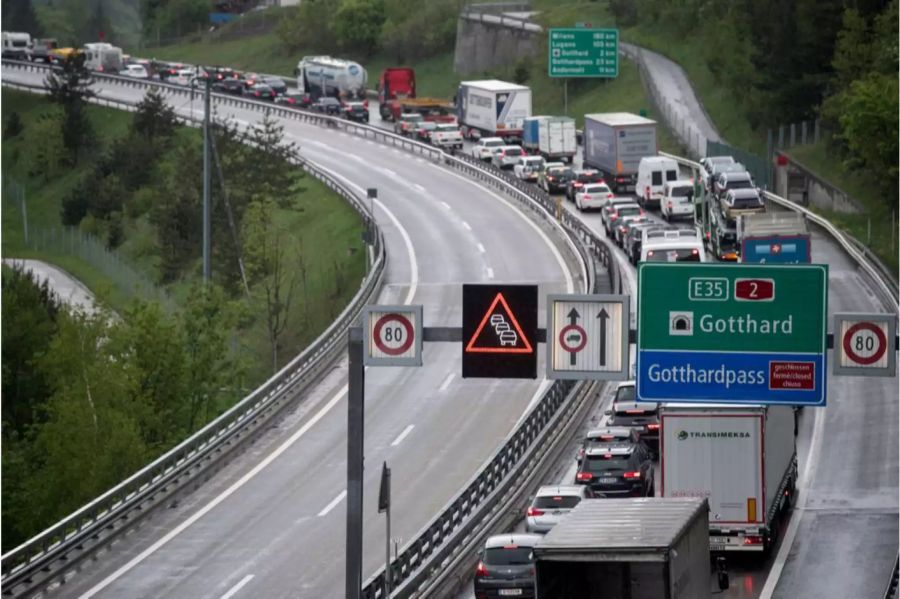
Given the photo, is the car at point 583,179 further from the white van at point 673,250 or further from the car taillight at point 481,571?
the car taillight at point 481,571

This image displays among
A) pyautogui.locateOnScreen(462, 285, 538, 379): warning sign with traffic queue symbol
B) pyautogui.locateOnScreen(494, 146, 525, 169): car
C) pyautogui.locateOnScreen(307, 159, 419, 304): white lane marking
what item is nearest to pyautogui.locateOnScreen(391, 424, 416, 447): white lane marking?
pyautogui.locateOnScreen(307, 159, 419, 304): white lane marking

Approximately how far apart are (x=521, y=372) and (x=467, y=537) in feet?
31.1

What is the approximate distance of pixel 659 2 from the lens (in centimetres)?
13562

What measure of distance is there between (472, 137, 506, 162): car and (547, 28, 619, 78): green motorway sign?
501 centimetres

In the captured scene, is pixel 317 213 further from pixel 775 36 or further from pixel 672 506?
pixel 672 506

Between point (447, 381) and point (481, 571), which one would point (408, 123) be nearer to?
point (447, 381)

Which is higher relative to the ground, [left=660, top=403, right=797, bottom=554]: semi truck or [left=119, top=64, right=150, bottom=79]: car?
[left=119, top=64, right=150, bottom=79]: car

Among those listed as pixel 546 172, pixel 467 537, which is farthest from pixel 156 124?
pixel 467 537

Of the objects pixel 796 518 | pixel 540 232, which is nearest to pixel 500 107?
pixel 540 232

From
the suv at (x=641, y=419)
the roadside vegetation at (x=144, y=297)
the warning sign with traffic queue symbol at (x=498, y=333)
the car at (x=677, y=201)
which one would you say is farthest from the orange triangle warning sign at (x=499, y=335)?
the car at (x=677, y=201)

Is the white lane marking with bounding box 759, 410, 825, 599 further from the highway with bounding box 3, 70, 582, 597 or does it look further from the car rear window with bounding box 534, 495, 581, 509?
the highway with bounding box 3, 70, 582, 597

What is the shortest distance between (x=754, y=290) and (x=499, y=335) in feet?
14.8

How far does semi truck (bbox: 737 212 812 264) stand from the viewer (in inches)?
2190

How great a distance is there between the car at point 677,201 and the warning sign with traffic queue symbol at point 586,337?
49896 mm
